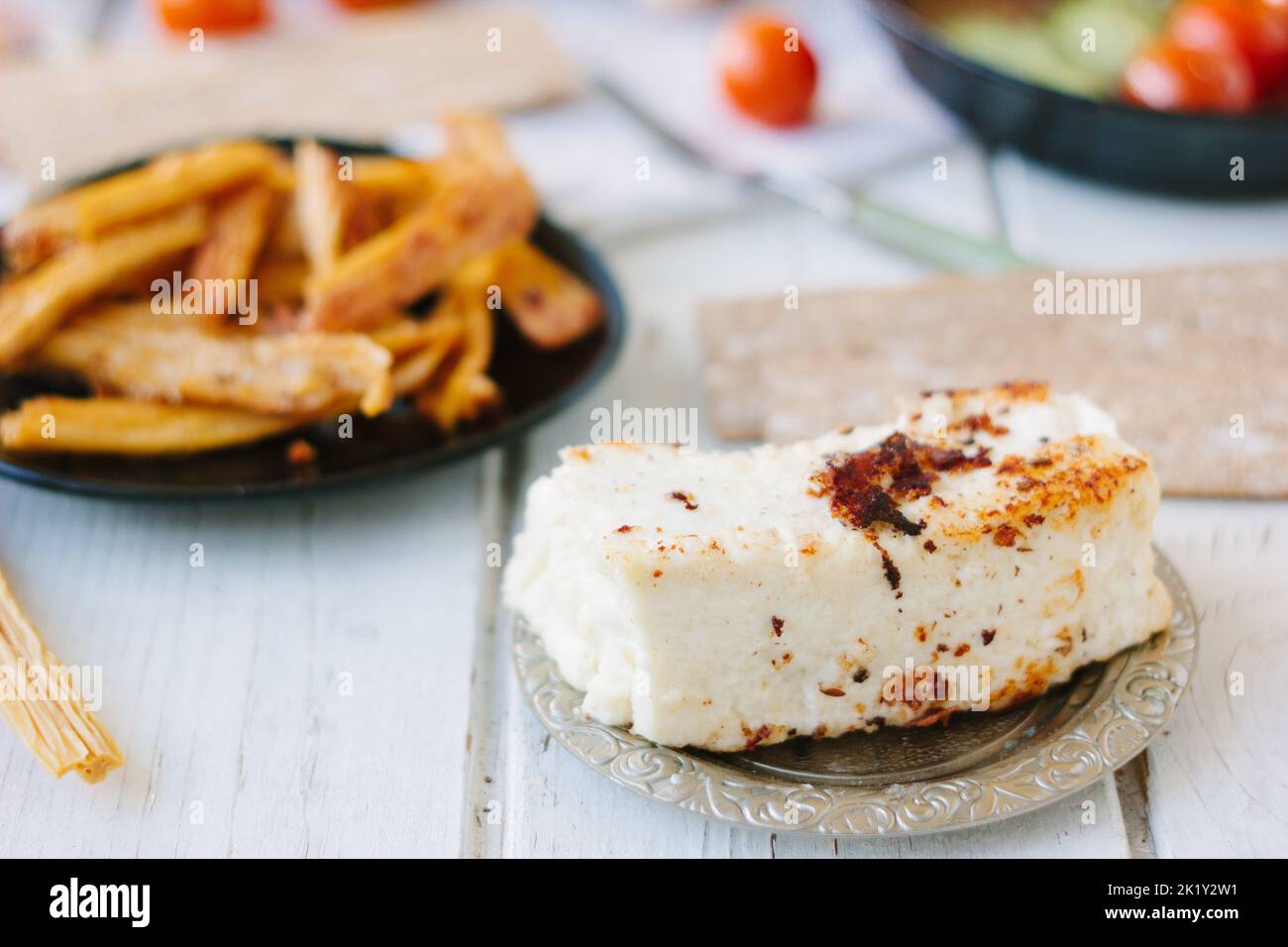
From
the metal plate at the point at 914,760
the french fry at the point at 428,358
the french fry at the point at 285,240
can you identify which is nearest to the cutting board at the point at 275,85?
the french fry at the point at 285,240

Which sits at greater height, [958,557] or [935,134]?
[935,134]

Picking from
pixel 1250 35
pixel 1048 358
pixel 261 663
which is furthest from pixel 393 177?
pixel 1250 35

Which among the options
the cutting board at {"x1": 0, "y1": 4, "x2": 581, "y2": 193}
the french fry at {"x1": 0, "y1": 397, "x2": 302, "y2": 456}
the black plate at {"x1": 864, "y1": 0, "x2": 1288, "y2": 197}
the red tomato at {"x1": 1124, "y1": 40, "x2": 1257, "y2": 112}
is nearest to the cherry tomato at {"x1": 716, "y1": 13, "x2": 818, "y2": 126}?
the black plate at {"x1": 864, "y1": 0, "x2": 1288, "y2": 197}

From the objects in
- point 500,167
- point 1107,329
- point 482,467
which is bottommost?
point 482,467

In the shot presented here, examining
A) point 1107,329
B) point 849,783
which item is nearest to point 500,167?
point 1107,329

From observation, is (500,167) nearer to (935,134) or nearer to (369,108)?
(369,108)

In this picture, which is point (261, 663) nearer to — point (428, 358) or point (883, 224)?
point (428, 358)

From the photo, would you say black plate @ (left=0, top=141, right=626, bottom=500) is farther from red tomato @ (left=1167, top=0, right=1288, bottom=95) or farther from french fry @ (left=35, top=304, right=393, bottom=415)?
red tomato @ (left=1167, top=0, right=1288, bottom=95)
